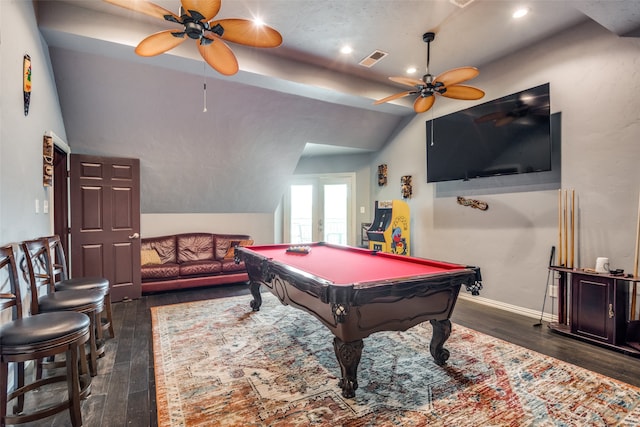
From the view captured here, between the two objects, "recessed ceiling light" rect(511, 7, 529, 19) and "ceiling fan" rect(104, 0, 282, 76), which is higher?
"recessed ceiling light" rect(511, 7, 529, 19)

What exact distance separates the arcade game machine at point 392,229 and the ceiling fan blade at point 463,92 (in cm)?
233

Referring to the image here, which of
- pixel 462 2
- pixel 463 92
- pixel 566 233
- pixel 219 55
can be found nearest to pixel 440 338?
pixel 566 233

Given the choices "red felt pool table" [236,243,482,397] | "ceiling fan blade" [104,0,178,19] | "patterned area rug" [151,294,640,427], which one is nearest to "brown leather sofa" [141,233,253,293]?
"patterned area rug" [151,294,640,427]

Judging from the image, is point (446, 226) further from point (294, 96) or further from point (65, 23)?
point (65, 23)

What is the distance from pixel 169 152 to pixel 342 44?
300 centimetres

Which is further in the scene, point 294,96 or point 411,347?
point 294,96

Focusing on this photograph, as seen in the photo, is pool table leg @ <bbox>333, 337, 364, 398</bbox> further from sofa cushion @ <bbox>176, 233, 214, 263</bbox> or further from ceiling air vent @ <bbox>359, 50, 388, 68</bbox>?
sofa cushion @ <bbox>176, 233, 214, 263</bbox>

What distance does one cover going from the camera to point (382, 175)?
607 cm

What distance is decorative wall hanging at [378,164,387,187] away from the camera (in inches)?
237

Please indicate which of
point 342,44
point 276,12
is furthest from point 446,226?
point 276,12

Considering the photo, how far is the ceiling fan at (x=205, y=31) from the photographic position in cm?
192

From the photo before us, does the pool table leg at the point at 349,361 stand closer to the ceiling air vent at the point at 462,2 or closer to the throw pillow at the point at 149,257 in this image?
the ceiling air vent at the point at 462,2

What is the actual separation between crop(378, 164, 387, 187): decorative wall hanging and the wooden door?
13.1 feet

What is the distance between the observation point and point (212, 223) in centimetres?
612
